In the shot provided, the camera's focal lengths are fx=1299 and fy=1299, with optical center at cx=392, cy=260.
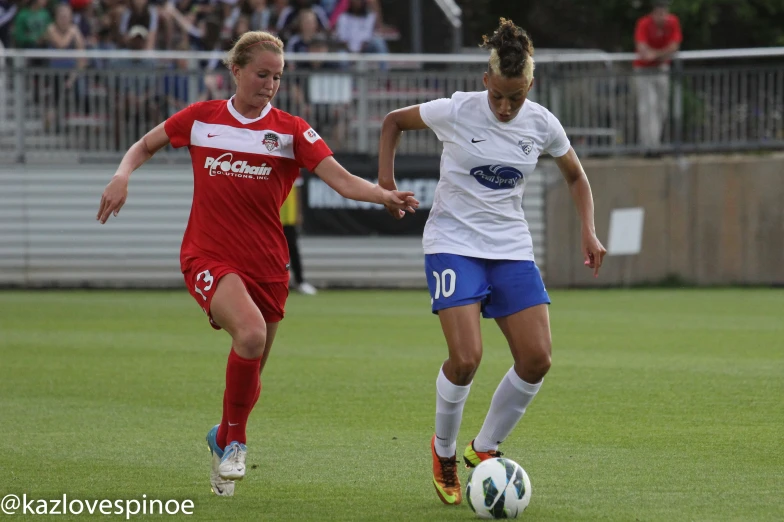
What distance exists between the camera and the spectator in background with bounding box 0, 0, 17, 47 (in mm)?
21062

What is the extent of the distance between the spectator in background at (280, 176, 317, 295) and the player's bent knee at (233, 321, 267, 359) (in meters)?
11.4

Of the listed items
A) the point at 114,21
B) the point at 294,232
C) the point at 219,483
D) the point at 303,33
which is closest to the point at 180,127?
the point at 219,483

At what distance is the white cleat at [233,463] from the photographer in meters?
6.21

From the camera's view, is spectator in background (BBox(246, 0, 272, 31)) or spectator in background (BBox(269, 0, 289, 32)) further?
spectator in background (BBox(269, 0, 289, 32))

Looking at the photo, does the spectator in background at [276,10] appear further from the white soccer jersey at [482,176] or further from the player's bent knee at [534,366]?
the player's bent knee at [534,366]

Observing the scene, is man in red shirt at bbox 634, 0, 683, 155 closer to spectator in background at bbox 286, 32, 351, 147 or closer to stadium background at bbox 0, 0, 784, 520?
stadium background at bbox 0, 0, 784, 520

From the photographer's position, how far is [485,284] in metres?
6.32

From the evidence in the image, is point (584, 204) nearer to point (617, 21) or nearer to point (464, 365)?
point (464, 365)

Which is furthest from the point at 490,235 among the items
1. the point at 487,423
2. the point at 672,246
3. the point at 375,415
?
the point at 672,246

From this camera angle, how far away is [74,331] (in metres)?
14.3

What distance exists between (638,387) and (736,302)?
→ 8391 mm

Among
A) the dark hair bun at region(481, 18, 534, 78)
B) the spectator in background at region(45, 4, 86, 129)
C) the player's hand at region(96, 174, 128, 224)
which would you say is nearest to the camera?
the dark hair bun at region(481, 18, 534, 78)

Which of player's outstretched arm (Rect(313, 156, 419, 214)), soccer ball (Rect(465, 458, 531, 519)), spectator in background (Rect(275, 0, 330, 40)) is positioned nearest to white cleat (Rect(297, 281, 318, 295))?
spectator in background (Rect(275, 0, 330, 40))

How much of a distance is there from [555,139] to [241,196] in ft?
5.26
